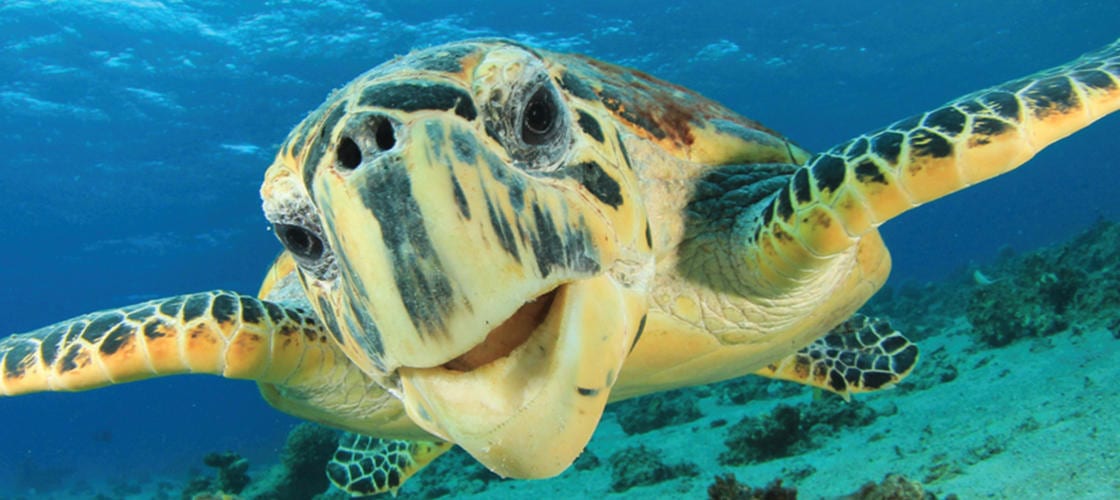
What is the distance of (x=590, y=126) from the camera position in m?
1.88

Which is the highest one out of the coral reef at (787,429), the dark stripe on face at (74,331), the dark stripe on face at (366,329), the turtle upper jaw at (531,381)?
Answer: the dark stripe on face at (366,329)

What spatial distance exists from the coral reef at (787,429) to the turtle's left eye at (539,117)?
5.05m

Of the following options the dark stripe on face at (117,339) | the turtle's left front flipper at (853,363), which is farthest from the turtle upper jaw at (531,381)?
the turtle's left front flipper at (853,363)

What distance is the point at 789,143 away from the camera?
3695mm

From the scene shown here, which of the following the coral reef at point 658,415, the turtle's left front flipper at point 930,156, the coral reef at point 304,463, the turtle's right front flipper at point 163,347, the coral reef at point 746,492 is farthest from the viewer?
the coral reef at point 304,463

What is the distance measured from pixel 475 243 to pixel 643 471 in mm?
5217

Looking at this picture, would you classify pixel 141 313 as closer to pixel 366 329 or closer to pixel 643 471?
pixel 366 329

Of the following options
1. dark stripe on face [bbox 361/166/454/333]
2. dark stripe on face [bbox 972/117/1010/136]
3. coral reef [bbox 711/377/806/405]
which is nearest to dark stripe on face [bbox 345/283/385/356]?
dark stripe on face [bbox 361/166/454/333]

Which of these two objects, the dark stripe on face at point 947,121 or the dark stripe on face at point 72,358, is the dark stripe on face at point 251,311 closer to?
the dark stripe on face at point 72,358

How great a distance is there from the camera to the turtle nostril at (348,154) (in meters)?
1.37

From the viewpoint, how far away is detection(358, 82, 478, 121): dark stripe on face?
1.41 meters

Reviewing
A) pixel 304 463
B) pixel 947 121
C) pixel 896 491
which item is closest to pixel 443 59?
pixel 947 121

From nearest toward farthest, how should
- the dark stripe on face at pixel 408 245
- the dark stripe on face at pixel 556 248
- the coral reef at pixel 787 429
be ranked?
the dark stripe on face at pixel 408 245 < the dark stripe on face at pixel 556 248 < the coral reef at pixel 787 429

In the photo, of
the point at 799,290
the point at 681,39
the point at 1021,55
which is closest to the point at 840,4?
the point at 681,39
